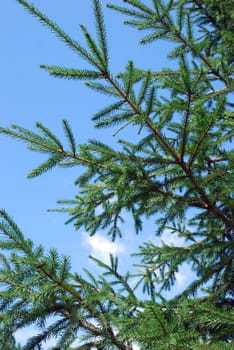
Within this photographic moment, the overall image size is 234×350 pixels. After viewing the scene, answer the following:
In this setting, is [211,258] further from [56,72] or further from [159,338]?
[56,72]

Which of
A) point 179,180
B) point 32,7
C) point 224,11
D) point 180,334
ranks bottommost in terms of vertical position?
point 180,334

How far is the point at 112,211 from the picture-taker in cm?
556

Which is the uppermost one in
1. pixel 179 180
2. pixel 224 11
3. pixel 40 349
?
pixel 224 11

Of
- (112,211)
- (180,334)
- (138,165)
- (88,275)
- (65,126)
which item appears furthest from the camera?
(112,211)

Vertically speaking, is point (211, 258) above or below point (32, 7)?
below

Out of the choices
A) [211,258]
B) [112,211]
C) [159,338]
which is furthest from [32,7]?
[211,258]

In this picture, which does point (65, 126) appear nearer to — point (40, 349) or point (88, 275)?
point (88, 275)

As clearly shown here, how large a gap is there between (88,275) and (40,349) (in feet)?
2.69

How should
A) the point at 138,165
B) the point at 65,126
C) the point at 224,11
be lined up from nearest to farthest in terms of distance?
the point at 65,126
the point at 138,165
the point at 224,11

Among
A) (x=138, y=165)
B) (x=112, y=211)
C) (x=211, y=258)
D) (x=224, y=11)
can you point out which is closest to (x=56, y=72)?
(x=138, y=165)

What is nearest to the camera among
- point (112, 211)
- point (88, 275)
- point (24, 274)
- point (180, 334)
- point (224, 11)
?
point (180, 334)

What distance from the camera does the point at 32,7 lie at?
264cm

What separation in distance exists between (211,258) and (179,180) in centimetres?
230

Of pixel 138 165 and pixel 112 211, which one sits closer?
pixel 138 165
